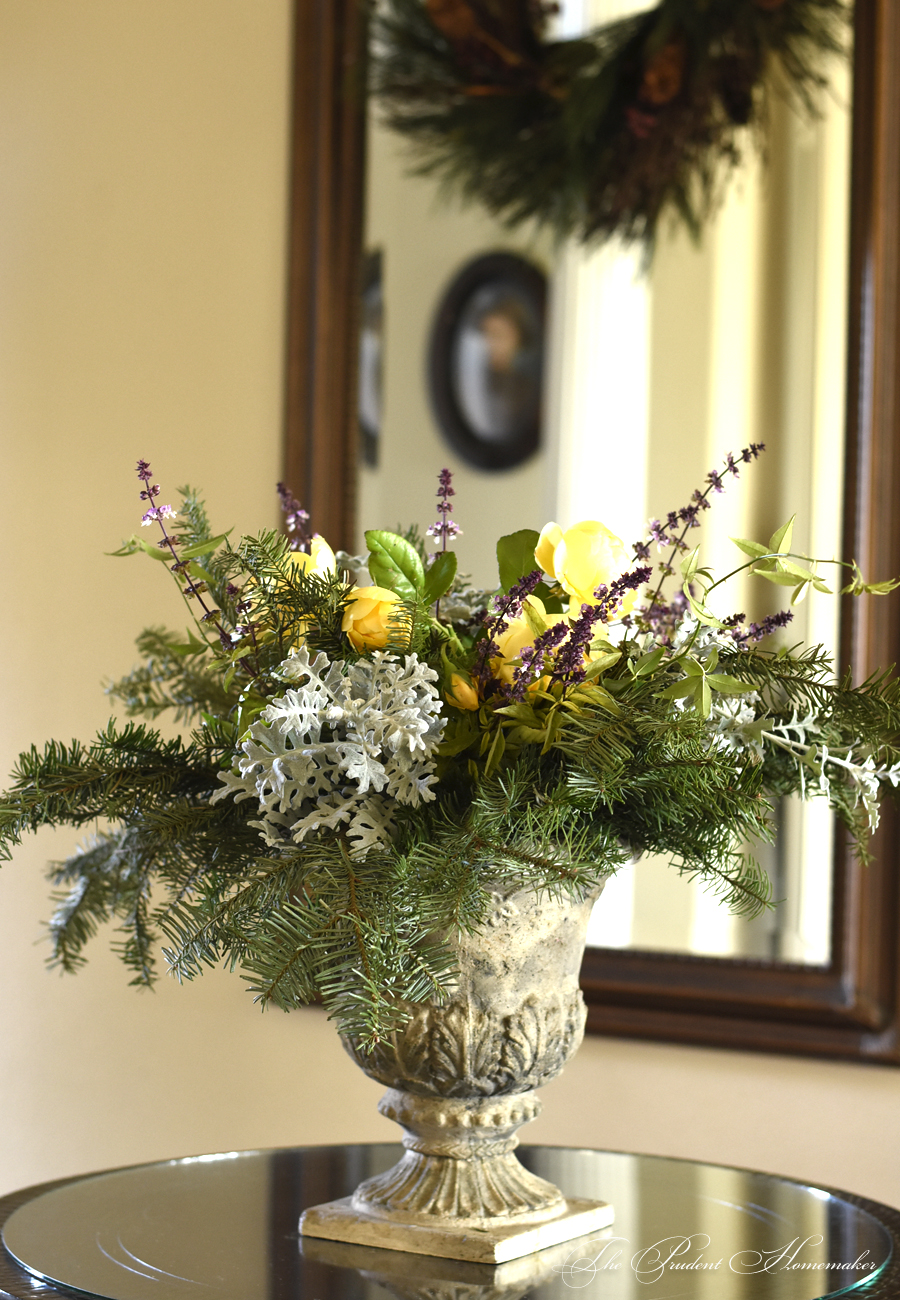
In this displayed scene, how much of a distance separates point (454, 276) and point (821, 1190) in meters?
1.13

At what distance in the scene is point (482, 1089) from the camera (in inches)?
33.9

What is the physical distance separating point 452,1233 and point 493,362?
1.12m

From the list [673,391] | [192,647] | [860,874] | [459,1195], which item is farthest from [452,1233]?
[673,391]

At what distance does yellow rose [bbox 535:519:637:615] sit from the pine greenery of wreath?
0.92 metres

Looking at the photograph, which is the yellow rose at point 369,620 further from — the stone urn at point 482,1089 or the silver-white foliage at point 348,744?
the stone urn at point 482,1089

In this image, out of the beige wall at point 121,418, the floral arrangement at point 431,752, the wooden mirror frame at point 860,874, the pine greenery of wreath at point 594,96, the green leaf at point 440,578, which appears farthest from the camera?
the beige wall at point 121,418

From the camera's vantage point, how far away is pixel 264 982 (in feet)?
2.38

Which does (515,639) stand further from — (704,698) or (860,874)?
(860,874)

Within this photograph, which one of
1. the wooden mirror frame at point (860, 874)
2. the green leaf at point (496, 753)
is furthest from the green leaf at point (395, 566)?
the wooden mirror frame at point (860, 874)

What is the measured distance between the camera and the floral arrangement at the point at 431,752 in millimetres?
767

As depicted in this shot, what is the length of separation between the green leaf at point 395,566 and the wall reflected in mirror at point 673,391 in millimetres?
757

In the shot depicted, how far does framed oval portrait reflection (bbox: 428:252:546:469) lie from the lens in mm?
1712

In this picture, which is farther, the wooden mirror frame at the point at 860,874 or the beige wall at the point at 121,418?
the beige wall at the point at 121,418

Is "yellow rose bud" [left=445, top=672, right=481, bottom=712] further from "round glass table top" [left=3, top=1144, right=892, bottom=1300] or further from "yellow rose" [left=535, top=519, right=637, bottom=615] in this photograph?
"round glass table top" [left=3, top=1144, right=892, bottom=1300]
